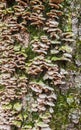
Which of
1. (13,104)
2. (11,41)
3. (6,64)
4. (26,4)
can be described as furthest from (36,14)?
(13,104)

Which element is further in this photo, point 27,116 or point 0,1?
point 0,1

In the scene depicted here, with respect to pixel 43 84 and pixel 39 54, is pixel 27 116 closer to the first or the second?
pixel 43 84

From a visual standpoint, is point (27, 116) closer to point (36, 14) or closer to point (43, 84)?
point (43, 84)

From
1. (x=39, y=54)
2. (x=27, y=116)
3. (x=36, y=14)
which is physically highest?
(x=36, y=14)

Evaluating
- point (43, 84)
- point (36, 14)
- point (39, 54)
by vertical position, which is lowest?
point (43, 84)

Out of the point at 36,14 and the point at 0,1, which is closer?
the point at 36,14

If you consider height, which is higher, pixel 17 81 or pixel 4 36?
pixel 4 36

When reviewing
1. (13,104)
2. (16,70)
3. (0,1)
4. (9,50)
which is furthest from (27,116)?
(0,1)

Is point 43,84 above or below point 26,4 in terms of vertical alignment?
below
